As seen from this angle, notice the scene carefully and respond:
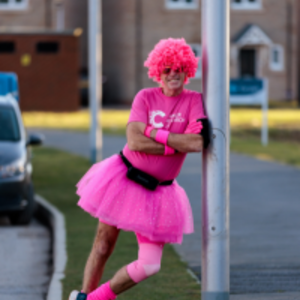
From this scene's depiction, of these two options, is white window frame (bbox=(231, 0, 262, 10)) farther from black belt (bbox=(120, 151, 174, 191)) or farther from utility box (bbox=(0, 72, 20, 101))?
black belt (bbox=(120, 151, 174, 191))

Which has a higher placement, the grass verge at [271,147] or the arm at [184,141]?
the arm at [184,141]

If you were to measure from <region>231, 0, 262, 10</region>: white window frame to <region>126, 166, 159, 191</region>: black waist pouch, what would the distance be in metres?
39.4

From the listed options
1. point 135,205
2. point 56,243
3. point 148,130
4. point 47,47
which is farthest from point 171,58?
point 47,47

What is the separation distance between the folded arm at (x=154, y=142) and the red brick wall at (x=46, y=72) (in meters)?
30.4

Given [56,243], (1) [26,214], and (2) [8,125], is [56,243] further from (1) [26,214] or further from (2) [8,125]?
(2) [8,125]

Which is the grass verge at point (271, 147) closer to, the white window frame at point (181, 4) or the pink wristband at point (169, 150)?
the pink wristband at point (169, 150)

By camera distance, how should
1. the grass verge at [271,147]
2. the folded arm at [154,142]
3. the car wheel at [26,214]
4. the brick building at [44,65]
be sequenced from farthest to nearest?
the brick building at [44,65] < the grass verge at [271,147] < the car wheel at [26,214] < the folded arm at [154,142]

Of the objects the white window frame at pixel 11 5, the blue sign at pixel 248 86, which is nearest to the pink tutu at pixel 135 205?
the blue sign at pixel 248 86

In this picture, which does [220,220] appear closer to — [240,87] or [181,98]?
[181,98]

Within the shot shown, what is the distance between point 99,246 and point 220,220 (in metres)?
0.88

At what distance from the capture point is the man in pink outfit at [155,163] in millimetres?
4715

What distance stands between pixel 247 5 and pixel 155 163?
3970 cm

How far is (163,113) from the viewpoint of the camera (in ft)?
15.6

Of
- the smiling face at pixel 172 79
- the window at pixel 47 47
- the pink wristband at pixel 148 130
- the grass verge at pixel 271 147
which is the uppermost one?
the window at pixel 47 47
